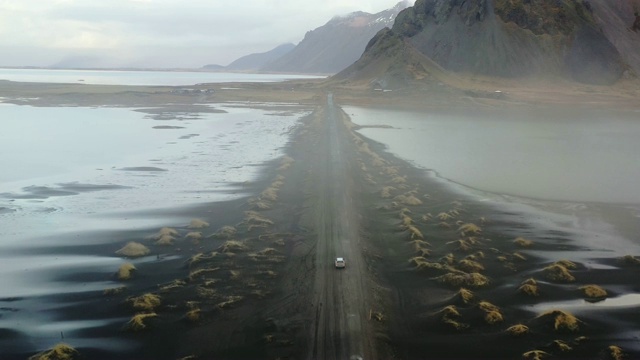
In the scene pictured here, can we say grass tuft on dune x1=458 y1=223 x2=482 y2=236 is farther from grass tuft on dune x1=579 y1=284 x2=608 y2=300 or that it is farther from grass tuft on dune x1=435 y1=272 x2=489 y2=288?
grass tuft on dune x1=579 y1=284 x2=608 y2=300

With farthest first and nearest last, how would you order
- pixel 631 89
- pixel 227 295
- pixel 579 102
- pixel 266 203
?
pixel 631 89, pixel 579 102, pixel 266 203, pixel 227 295

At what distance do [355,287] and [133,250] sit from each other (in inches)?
493

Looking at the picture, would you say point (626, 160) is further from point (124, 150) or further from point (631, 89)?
point (631, 89)

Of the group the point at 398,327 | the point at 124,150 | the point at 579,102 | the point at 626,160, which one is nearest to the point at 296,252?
the point at 398,327

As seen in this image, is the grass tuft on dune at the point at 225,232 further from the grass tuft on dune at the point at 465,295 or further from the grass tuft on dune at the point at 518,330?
the grass tuft on dune at the point at 518,330

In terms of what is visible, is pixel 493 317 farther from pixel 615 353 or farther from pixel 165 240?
pixel 165 240

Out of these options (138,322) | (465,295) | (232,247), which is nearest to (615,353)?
(465,295)

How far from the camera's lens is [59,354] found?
733 inches

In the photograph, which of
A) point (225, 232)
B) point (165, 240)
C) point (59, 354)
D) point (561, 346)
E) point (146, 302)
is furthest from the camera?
point (225, 232)

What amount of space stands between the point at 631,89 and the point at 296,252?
18194 cm

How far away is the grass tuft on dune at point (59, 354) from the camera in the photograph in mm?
18500

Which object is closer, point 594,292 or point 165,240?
point 594,292

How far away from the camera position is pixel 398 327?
2141 cm

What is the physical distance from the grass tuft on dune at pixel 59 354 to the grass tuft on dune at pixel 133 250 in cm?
966
